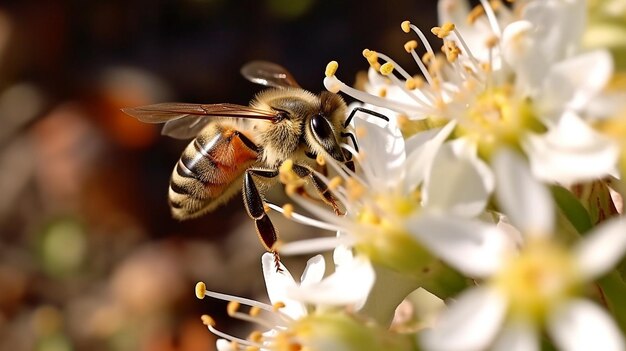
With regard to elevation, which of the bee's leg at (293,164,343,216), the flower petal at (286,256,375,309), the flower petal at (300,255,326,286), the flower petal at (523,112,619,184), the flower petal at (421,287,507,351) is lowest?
the flower petal at (300,255,326,286)

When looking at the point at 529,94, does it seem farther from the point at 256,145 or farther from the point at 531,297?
the point at 256,145

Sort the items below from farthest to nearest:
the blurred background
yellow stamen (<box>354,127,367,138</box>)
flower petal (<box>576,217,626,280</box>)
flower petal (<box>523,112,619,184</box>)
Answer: the blurred background
yellow stamen (<box>354,127,367,138</box>)
flower petal (<box>523,112,619,184</box>)
flower petal (<box>576,217,626,280</box>)

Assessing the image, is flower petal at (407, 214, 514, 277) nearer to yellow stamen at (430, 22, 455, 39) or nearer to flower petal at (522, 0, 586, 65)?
flower petal at (522, 0, 586, 65)

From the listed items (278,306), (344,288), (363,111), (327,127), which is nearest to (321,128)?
(327,127)

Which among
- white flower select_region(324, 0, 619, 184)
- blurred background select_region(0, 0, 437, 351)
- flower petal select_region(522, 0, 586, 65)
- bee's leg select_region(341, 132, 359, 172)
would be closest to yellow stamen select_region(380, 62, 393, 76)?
white flower select_region(324, 0, 619, 184)

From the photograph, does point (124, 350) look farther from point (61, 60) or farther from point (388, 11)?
point (388, 11)

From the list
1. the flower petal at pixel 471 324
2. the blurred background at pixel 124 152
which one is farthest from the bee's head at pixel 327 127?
the blurred background at pixel 124 152

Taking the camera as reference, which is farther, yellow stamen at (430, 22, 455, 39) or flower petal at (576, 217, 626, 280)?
yellow stamen at (430, 22, 455, 39)
